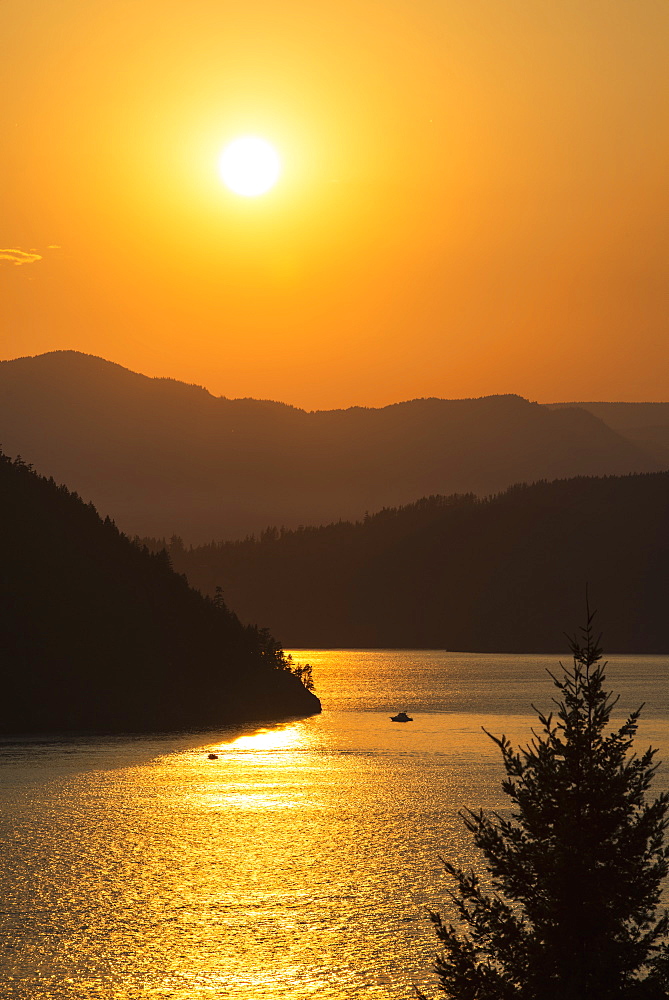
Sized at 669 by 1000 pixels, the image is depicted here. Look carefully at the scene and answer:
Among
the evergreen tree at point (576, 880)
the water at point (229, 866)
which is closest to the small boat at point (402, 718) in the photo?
the water at point (229, 866)

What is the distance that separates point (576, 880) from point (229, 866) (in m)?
41.2

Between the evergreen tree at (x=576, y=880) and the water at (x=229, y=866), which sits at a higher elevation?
the evergreen tree at (x=576, y=880)

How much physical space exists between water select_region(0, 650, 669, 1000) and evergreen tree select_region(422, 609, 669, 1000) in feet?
51.8

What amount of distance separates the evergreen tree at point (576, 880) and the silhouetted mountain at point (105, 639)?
130685 mm

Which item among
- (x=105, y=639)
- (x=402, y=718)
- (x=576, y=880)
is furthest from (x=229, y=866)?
(x=105, y=639)

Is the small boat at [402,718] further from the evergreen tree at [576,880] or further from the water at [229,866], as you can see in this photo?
the evergreen tree at [576,880]

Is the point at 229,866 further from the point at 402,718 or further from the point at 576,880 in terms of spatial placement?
the point at 402,718

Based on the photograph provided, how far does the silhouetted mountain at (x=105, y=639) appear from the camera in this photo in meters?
154

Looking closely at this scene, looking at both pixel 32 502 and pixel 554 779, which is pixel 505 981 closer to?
pixel 554 779

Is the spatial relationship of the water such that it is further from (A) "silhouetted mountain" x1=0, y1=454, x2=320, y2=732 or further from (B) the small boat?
(B) the small boat

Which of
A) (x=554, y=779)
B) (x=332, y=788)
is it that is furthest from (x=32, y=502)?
(x=554, y=779)

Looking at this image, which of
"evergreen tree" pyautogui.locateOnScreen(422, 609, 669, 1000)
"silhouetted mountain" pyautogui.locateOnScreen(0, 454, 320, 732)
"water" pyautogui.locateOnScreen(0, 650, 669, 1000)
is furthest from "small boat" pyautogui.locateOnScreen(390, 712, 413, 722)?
"evergreen tree" pyautogui.locateOnScreen(422, 609, 669, 1000)

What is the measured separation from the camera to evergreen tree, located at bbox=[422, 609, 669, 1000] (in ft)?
77.4

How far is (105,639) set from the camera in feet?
531
